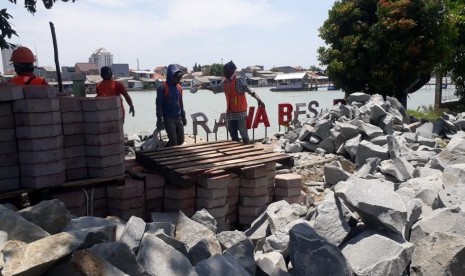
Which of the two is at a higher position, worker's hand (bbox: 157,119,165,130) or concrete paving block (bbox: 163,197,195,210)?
worker's hand (bbox: 157,119,165,130)

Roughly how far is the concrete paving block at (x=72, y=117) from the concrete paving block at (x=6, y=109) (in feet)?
1.51

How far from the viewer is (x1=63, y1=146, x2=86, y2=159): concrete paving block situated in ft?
14.2

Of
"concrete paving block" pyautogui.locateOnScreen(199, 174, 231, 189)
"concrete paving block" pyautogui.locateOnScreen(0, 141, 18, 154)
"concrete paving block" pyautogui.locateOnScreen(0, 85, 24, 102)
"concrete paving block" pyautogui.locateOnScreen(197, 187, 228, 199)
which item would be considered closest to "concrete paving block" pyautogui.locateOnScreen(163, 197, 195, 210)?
"concrete paving block" pyautogui.locateOnScreen(197, 187, 228, 199)

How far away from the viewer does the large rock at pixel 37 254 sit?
98.0 inches

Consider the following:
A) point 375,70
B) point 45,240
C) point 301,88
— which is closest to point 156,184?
point 45,240

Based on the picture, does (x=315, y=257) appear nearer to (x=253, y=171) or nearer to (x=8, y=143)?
(x=253, y=171)

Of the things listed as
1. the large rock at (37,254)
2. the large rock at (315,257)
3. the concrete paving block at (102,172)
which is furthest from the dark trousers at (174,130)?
the large rock at (37,254)

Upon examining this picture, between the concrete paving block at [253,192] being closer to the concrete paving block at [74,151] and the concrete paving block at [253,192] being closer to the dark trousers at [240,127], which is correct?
the concrete paving block at [74,151]

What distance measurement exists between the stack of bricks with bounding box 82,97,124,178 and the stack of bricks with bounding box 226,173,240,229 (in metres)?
1.28

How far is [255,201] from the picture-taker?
5.12 meters

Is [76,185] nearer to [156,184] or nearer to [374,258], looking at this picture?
[156,184]

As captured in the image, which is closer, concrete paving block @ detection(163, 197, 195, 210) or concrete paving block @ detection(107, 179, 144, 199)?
concrete paving block @ detection(107, 179, 144, 199)

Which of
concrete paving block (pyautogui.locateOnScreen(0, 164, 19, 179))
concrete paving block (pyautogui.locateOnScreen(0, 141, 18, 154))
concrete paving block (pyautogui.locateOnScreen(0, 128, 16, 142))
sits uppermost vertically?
concrete paving block (pyautogui.locateOnScreen(0, 128, 16, 142))

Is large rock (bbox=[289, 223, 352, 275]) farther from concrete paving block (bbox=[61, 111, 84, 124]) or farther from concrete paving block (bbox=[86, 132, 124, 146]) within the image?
concrete paving block (bbox=[61, 111, 84, 124])
